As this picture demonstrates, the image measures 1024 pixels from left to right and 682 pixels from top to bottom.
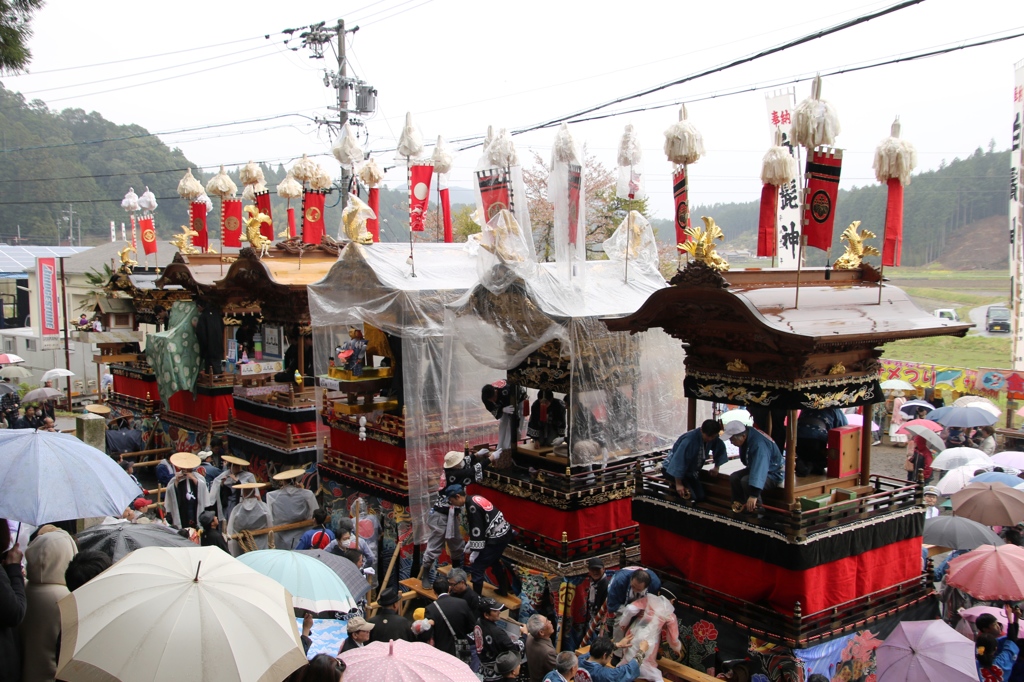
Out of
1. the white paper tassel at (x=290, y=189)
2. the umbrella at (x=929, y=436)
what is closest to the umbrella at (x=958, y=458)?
the umbrella at (x=929, y=436)

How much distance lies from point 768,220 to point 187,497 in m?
9.21

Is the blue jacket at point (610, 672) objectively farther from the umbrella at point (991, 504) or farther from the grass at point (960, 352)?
the grass at point (960, 352)

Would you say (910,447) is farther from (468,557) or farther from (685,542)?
(468,557)

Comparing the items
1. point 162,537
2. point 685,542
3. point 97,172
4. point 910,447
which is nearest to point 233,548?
point 162,537

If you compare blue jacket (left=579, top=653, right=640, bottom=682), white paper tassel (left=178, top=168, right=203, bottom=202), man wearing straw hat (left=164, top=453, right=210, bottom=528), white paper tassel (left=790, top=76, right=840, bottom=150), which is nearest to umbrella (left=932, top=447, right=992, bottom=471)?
white paper tassel (left=790, top=76, right=840, bottom=150)

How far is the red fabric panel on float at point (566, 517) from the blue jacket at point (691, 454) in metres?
1.46

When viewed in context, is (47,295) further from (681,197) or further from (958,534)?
(958,534)

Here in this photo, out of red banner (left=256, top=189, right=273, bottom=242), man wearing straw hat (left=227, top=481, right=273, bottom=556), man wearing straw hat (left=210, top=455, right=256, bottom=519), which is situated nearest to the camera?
man wearing straw hat (left=227, top=481, right=273, bottom=556)

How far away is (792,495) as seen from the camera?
8031 mm

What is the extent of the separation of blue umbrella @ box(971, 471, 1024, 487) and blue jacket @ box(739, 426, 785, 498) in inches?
161

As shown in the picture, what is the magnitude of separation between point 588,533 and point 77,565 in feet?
19.5

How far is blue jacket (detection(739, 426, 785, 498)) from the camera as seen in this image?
309 inches

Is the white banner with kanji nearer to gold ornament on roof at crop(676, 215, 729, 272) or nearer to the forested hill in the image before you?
gold ornament on roof at crop(676, 215, 729, 272)

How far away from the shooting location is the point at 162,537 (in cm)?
682
